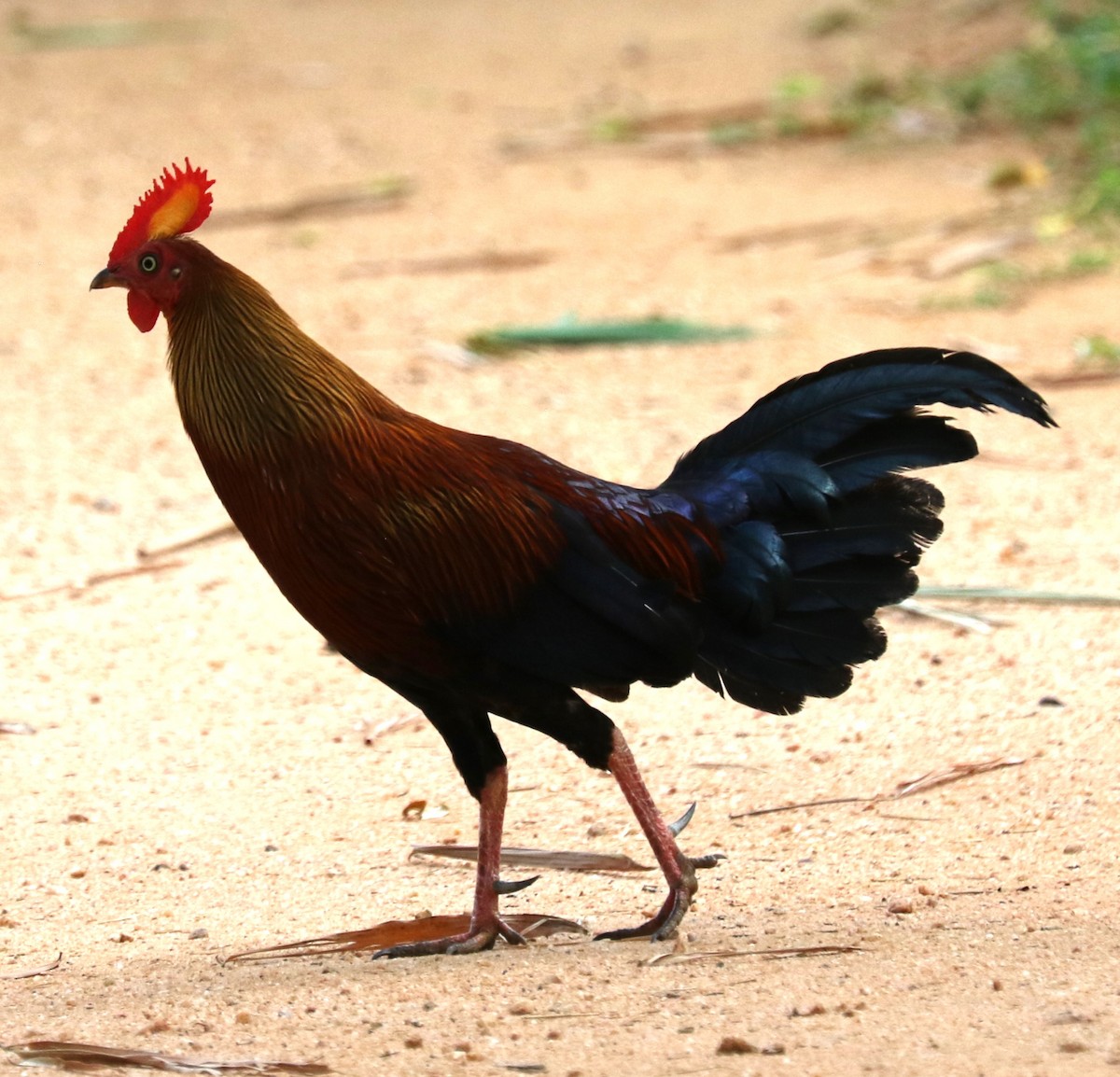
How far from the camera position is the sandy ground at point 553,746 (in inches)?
148

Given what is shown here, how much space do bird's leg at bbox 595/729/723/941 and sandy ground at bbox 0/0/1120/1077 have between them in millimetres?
99

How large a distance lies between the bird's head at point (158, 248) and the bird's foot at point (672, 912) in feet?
5.67

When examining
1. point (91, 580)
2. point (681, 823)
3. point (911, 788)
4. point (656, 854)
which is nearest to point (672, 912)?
point (656, 854)

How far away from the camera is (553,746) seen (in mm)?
5668

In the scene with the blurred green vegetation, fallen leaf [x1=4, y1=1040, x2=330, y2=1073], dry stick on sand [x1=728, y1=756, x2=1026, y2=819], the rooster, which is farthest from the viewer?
the blurred green vegetation

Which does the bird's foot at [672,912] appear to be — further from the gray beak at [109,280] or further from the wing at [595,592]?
the gray beak at [109,280]

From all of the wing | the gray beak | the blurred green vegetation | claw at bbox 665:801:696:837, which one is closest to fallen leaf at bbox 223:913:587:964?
claw at bbox 665:801:696:837

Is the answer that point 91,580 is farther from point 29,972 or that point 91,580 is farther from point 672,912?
point 672,912

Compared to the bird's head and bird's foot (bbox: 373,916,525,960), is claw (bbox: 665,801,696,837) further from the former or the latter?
the bird's head

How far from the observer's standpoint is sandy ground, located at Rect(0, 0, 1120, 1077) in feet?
12.3

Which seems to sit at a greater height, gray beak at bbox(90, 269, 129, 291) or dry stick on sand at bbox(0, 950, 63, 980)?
gray beak at bbox(90, 269, 129, 291)

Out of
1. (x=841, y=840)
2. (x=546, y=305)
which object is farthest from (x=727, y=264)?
(x=841, y=840)

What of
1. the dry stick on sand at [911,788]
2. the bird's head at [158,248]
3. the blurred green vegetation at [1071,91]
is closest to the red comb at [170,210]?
the bird's head at [158,248]

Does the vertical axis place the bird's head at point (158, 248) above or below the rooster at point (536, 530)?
above
